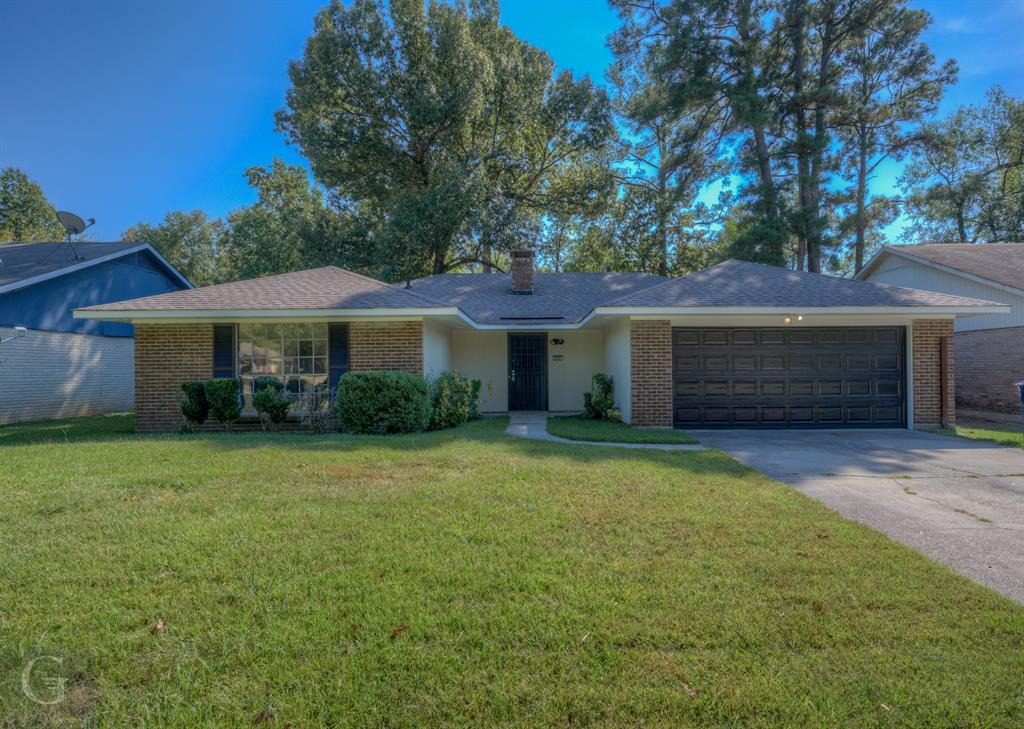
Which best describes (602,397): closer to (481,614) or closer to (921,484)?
(921,484)

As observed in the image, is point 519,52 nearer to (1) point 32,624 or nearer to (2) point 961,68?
(2) point 961,68

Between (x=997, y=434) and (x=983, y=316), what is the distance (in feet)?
18.6

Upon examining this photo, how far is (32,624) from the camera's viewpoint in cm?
263

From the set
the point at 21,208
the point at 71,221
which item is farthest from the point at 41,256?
the point at 21,208

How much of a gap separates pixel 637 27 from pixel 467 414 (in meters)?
18.4

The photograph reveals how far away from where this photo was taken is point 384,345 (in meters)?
10.4

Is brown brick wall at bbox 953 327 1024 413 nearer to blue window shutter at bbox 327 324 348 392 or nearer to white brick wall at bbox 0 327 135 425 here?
blue window shutter at bbox 327 324 348 392

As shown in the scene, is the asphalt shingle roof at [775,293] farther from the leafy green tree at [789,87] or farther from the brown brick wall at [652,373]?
the leafy green tree at [789,87]

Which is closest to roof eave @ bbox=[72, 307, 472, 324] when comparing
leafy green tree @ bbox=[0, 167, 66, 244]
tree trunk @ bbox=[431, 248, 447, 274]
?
tree trunk @ bbox=[431, 248, 447, 274]

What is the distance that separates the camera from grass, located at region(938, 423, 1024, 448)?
28.7 feet

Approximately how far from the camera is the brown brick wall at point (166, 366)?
33.7 feet

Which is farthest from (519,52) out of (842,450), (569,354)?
(842,450)

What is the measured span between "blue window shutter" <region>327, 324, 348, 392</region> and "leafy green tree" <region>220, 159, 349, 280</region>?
434 inches

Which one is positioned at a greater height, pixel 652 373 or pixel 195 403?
pixel 652 373
